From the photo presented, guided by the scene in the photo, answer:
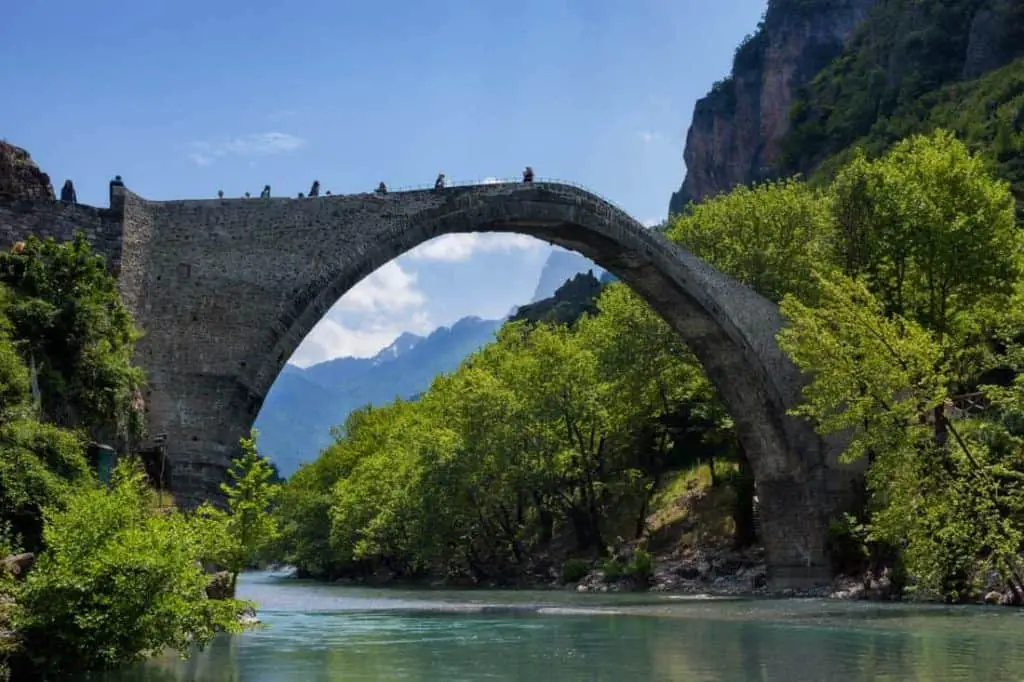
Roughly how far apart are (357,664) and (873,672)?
6343 mm

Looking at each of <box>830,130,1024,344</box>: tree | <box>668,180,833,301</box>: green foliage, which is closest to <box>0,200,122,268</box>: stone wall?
<box>830,130,1024,344</box>: tree

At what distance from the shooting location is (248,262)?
853 inches

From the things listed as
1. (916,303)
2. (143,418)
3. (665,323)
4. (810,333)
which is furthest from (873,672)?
(665,323)

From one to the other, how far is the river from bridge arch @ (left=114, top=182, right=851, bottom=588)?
4.71 meters

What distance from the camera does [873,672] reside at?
1186 centimetres

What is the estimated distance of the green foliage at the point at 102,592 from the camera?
10.4 metres

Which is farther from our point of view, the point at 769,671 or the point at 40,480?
the point at 40,480

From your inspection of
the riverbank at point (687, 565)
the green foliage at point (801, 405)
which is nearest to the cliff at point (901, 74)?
the green foliage at point (801, 405)

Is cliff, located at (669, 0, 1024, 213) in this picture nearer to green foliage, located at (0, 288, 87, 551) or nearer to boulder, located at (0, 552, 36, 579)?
green foliage, located at (0, 288, 87, 551)

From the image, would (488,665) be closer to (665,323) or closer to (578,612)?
(578,612)

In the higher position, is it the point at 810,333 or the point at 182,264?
the point at 182,264

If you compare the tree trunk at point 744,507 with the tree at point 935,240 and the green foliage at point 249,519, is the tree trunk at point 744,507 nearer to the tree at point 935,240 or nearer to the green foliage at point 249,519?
the tree at point 935,240

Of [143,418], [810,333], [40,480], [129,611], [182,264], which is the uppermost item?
[182,264]

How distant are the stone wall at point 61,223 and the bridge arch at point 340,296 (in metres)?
0.29
